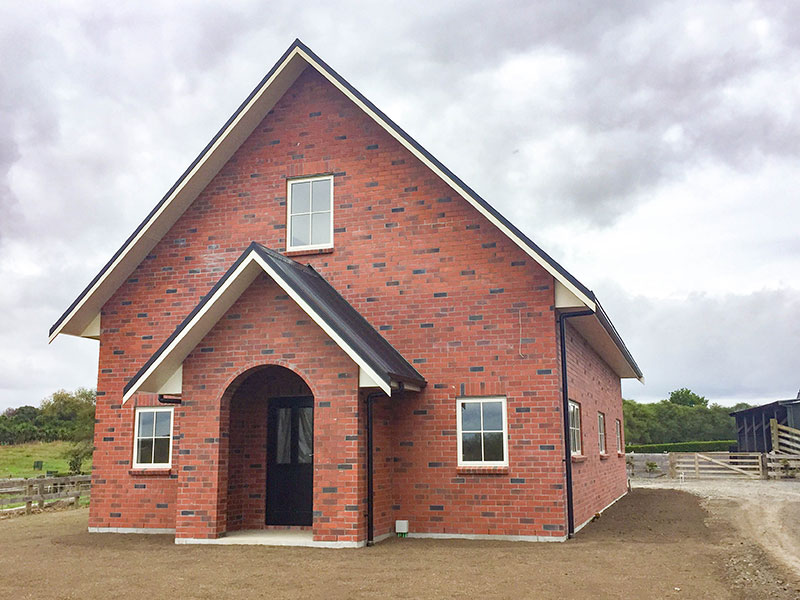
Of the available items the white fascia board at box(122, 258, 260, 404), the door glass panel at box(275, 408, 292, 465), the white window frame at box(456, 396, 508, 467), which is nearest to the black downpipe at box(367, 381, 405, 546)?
the white window frame at box(456, 396, 508, 467)

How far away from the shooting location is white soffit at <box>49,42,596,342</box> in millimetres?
14156

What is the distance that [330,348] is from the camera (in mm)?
11586

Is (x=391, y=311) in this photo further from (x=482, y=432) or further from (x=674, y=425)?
(x=674, y=425)

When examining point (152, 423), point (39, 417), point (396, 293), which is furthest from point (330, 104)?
point (39, 417)

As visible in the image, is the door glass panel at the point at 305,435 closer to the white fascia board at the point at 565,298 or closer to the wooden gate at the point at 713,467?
the white fascia board at the point at 565,298

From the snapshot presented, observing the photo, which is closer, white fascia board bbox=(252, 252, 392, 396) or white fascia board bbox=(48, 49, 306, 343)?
white fascia board bbox=(252, 252, 392, 396)

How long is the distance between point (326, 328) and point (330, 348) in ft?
2.11

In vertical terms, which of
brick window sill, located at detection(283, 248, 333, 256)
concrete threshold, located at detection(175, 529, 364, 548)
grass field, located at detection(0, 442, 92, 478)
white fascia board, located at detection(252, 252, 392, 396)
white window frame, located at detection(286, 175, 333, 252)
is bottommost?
concrete threshold, located at detection(175, 529, 364, 548)

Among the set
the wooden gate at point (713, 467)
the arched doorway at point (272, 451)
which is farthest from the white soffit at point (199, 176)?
the wooden gate at point (713, 467)

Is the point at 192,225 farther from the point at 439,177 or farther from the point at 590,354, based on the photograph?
the point at 590,354

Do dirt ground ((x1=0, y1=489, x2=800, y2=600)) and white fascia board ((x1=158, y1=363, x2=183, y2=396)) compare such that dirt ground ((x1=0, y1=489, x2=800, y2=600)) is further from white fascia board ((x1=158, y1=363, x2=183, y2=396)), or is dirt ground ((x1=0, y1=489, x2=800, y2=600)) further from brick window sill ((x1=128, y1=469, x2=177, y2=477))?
white fascia board ((x1=158, y1=363, x2=183, y2=396))

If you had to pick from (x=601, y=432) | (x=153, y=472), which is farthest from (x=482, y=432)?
(x=601, y=432)

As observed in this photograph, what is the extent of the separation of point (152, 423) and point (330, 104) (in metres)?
6.87

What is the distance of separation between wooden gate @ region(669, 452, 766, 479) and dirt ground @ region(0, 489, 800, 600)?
72.0ft
